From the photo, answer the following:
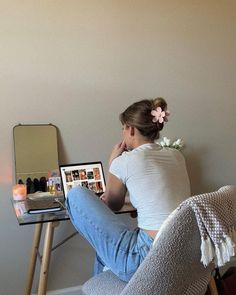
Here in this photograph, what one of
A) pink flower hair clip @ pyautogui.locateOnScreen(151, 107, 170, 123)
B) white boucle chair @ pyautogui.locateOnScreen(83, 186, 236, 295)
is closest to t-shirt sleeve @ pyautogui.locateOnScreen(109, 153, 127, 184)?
pink flower hair clip @ pyautogui.locateOnScreen(151, 107, 170, 123)

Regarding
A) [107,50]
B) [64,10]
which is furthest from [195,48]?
[64,10]

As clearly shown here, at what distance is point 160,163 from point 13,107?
0.95 m

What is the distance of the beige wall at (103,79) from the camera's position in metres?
2.09

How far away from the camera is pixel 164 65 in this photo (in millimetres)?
2432

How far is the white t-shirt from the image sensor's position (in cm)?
153

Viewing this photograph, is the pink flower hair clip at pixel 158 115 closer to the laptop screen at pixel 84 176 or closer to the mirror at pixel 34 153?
the laptop screen at pixel 84 176

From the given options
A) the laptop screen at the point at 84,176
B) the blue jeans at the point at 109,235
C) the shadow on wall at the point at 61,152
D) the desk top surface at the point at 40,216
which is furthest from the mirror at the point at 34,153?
the blue jeans at the point at 109,235

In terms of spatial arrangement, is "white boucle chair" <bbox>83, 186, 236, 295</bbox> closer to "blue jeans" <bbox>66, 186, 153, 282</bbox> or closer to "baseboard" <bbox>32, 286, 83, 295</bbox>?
"blue jeans" <bbox>66, 186, 153, 282</bbox>

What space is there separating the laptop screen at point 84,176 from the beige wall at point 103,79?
0.20 metres

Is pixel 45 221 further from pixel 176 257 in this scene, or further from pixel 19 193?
pixel 176 257

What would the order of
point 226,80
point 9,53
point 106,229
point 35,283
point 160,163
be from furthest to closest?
1. point 226,80
2. point 35,283
3. point 9,53
4. point 160,163
5. point 106,229

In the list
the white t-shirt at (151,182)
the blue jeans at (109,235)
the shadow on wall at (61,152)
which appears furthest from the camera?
the shadow on wall at (61,152)

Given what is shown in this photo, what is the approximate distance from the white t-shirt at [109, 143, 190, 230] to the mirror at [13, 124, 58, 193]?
2.00 ft

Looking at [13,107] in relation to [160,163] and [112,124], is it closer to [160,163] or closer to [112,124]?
[112,124]
